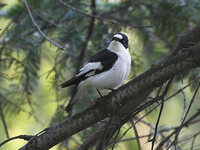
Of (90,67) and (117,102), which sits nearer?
(117,102)

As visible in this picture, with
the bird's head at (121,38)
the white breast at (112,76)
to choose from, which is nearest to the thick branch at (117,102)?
the white breast at (112,76)

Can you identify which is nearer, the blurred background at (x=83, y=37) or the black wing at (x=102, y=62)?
the black wing at (x=102, y=62)

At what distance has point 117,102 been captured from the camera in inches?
77.1

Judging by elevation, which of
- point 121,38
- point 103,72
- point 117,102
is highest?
point 121,38

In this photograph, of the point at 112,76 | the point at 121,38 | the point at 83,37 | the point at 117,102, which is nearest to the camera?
the point at 117,102

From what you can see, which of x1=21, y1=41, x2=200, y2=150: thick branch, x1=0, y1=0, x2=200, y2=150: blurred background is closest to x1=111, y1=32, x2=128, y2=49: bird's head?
x1=0, y1=0, x2=200, y2=150: blurred background

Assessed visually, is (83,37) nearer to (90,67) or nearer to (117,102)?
(90,67)

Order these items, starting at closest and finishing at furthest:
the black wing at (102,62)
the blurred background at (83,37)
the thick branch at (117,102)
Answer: the thick branch at (117,102) → the black wing at (102,62) → the blurred background at (83,37)

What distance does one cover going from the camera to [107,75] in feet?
8.46

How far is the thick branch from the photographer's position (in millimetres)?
1777

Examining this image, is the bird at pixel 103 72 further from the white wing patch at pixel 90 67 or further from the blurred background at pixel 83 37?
the blurred background at pixel 83 37

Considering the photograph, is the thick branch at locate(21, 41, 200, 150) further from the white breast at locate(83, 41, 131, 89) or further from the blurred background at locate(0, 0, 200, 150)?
the blurred background at locate(0, 0, 200, 150)

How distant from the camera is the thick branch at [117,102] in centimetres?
178

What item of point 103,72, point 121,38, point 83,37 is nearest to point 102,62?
point 103,72
